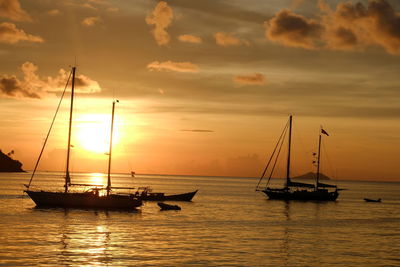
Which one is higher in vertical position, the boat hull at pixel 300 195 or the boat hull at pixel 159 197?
the boat hull at pixel 300 195

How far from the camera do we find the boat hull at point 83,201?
3317 inches

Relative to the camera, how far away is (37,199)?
8788 cm

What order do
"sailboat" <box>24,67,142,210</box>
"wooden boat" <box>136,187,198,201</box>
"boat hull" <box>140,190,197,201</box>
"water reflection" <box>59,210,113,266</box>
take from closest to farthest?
"water reflection" <box>59,210,113,266</box>
"sailboat" <box>24,67,142,210</box>
"wooden boat" <box>136,187,198,201</box>
"boat hull" <box>140,190,197,201</box>

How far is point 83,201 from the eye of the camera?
84.4 meters

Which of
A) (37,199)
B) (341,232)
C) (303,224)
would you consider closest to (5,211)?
(37,199)

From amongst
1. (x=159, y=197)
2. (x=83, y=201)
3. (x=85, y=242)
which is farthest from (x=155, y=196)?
(x=85, y=242)

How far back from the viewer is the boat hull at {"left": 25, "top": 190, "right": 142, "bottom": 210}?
8425cm

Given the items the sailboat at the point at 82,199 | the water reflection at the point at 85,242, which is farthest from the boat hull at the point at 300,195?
the water reflection at the point at 85,242

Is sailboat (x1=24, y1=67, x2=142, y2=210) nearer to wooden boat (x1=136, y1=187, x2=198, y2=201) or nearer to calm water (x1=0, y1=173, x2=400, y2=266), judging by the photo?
calm water (x1=0, y1=173, x2=400, y2=266)

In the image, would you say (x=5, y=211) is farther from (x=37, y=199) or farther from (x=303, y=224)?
(x=303, y=224)

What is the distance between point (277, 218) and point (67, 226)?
3627cm

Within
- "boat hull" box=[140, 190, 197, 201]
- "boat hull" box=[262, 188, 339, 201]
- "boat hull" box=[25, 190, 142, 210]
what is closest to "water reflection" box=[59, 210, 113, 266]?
"boat hull" box=[25, 190, 142, 210]

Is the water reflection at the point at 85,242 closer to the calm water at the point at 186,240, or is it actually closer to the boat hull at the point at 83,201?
the calm water at the point at 186,240

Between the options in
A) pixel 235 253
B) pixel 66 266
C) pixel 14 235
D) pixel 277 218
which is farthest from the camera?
pixel 277 218
